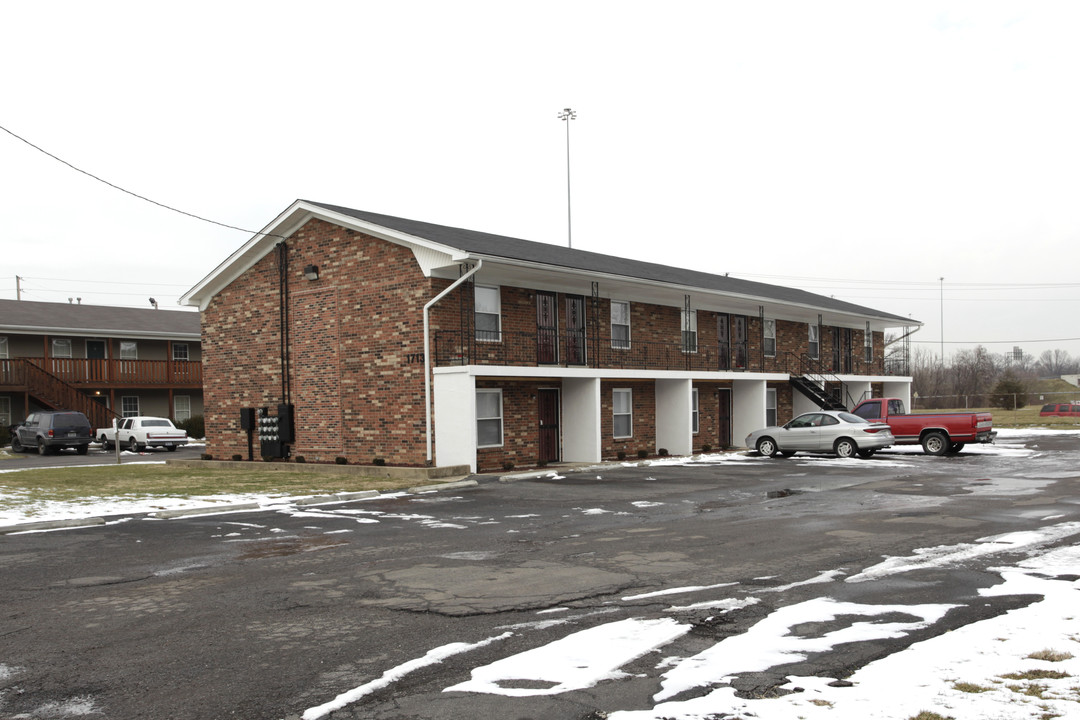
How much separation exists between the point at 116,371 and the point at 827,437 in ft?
107

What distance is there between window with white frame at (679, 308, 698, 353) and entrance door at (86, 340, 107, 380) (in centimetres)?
2759

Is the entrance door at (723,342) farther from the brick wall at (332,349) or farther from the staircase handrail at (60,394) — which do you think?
the staircase handrail at (60,394)

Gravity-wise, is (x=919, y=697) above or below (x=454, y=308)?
below

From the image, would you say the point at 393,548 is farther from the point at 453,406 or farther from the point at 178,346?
the point at 178,346

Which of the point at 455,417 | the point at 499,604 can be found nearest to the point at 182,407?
the point at 455,417

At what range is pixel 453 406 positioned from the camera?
21.3 m

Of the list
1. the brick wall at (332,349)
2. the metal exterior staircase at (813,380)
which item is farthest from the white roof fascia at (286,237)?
the metal exterior staircase at (813,380)

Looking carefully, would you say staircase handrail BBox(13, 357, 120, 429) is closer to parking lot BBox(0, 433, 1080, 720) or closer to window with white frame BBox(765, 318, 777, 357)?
window with white frame BBox(765, 318, 777, 357)

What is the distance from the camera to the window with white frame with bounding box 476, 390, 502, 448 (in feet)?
75.9

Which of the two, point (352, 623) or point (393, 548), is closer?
point (352, 623)

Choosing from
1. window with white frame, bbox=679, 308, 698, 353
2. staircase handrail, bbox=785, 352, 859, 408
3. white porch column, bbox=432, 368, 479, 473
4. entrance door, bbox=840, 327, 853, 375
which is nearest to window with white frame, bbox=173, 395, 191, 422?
window with white frame, bbox=679, 308, 698, 353

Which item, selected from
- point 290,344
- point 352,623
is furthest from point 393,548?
point 290,344

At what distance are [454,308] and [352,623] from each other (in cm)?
1556

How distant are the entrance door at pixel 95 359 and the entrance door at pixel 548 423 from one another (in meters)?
26.3
